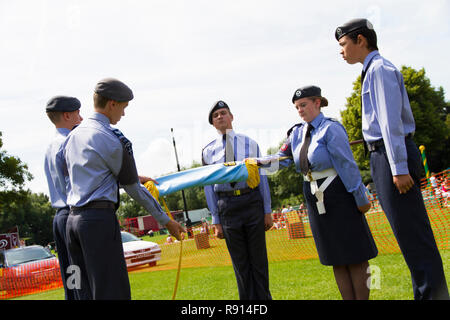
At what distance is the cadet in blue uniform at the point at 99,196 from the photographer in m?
2.98

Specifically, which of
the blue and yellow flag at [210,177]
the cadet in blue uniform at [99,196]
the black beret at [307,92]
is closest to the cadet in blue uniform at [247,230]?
the blue and yellow flag at [210,177]

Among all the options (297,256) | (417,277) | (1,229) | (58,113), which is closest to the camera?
(417,277)

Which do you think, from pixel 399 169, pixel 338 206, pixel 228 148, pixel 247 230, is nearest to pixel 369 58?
pixel 399 169

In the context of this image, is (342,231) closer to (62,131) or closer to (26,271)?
(62,131)

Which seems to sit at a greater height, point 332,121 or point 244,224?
point 332,121

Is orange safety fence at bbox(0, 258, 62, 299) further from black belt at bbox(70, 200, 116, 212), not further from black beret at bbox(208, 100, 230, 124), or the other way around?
black belt at bbox(70, 200, 116, 212)

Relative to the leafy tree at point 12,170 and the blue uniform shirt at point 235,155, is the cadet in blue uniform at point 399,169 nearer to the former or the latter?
the blue uniform shirt at point 235,155

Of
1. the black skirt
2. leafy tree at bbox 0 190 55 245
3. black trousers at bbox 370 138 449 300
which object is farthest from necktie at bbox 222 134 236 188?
leafy tree at bbox 0 190 55 245

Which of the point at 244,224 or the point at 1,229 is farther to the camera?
the point at 1,229

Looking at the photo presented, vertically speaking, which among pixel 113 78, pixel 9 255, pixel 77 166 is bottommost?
pixel 9 255

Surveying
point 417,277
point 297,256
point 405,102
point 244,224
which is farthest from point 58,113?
point 297,256

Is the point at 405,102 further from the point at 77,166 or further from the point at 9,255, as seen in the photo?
the point at 9,255

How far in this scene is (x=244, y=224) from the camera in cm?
453

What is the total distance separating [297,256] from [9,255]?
11.8 meters
